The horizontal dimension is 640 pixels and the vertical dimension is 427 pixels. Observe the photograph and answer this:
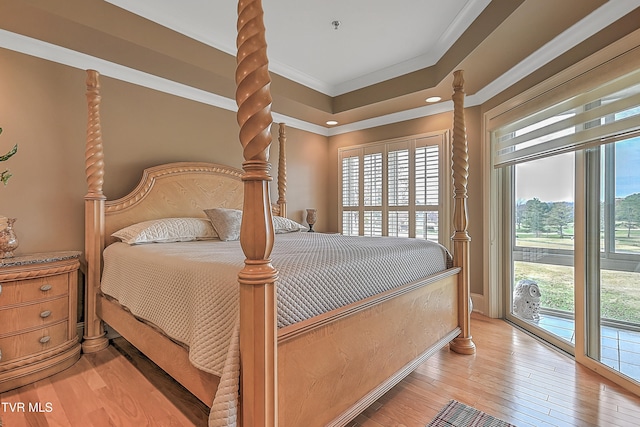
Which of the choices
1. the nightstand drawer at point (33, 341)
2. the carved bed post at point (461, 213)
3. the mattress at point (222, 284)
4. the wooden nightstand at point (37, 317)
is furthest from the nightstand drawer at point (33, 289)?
the carved bed post at point (461, 213)

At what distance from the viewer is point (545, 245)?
2715mm

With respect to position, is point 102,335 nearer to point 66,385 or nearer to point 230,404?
point 66,385

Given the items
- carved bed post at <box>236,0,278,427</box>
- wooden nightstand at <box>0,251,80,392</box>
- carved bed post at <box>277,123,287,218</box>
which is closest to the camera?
carved bed post at <box>236,0,278,427</box>

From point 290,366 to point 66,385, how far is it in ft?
5.65

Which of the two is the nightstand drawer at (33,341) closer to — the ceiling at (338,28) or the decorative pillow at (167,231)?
the decorative pillow at (167,231)

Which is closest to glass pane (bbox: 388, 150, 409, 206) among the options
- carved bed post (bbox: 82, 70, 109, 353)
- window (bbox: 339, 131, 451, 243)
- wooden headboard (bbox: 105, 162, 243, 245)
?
window (bbox: 339, 131, 451, 243)

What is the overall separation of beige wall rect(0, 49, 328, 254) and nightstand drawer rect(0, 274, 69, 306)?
451mm

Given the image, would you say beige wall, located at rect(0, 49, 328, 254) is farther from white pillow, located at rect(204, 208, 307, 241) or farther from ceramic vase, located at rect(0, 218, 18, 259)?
white pillow, located at rect(204, 208, 307, 241)

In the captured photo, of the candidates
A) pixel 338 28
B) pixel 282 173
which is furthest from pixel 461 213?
pixel 282 173

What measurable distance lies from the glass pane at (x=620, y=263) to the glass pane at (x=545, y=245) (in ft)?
1.09

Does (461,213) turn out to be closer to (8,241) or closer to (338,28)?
(338,28)

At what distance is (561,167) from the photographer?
98.9 inches

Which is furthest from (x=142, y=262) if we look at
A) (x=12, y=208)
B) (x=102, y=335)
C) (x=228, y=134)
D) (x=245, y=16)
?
(x=228, y=134)

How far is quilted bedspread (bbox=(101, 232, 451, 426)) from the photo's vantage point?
1.20 meters
